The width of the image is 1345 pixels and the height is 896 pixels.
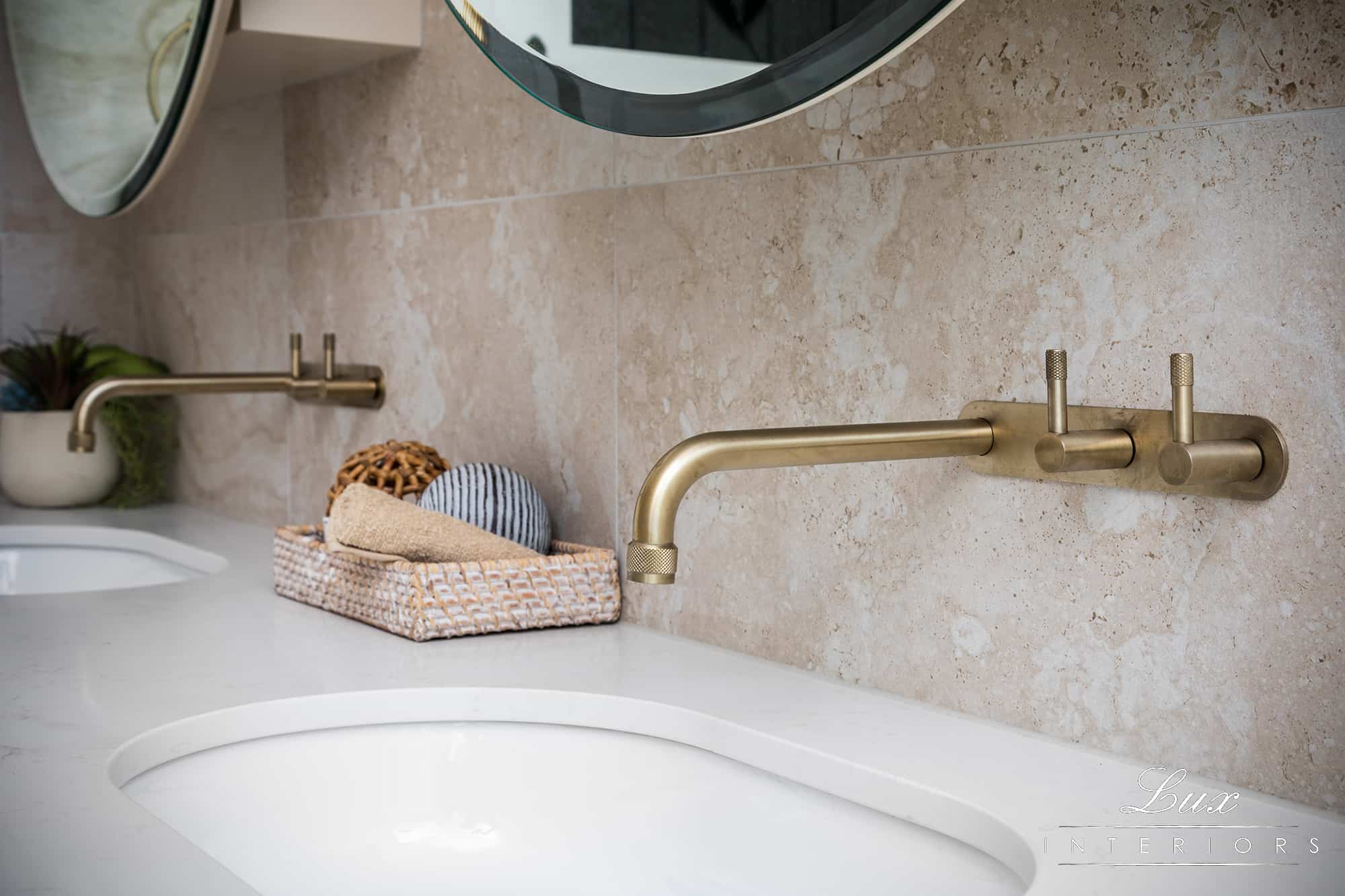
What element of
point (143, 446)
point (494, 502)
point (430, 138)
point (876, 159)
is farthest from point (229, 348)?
point (876, 159)

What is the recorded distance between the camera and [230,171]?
1724mm

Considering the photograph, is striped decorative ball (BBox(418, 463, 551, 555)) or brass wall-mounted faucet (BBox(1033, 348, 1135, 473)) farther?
striped decorative ball (BBox(418, 463, 551, 555))

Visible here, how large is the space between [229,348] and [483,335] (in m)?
0.63

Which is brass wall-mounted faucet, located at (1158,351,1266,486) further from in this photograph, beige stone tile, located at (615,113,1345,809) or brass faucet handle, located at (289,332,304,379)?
brass faucet handle, located at (289,332,304,379)

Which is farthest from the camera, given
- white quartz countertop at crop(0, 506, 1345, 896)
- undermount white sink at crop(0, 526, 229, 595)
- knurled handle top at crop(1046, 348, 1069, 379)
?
undermount white sink at crop(0, 526, 229, 595)

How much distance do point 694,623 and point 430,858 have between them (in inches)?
12.0

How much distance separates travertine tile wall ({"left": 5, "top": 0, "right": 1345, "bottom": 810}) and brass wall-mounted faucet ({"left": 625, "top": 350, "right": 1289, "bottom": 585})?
13mm

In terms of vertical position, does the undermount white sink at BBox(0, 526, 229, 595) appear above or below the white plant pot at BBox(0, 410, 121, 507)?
below

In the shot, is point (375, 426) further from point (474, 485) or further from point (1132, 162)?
point (1132, 162)

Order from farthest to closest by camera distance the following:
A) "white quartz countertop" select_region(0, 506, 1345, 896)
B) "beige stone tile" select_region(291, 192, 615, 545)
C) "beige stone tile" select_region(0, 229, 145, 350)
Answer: "beige stone tile" select_region(0, 229, 145, 350)
"beige stone tile" select_region(291, 192, 615, 545)
"white quartz countertop" select_region(0, 506, 1345, 896)

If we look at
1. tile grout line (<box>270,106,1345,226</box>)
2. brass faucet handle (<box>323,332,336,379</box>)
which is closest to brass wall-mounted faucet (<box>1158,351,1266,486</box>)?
tile grout line (<box>270,106,1345,226</box>)

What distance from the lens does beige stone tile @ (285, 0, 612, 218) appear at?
3.89ft

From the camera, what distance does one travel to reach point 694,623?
106 centimetres

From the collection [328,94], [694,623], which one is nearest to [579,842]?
[694,623]
